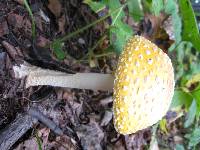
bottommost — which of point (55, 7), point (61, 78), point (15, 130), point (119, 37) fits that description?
point (15, 130)

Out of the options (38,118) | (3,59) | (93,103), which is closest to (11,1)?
(3,59)

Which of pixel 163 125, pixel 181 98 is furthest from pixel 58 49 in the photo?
pixel 163 125

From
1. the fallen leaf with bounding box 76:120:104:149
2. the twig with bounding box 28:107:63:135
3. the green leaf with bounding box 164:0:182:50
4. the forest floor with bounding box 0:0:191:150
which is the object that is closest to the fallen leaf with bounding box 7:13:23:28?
the forest floor with bounding box 0:0:191:150

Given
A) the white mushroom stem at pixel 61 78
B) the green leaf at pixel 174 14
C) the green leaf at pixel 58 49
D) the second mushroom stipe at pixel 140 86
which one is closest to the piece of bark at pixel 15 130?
the white mushroom stem at pixel 61 78

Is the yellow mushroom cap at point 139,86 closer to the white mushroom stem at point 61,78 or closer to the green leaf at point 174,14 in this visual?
the white mushroom stem at point 61,78

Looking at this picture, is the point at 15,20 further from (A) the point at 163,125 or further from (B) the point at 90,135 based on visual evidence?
(A) the point at 163,125

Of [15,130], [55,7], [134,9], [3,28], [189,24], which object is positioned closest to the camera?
[15,130]

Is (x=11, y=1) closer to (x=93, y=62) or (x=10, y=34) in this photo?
(x=10, y=34)
